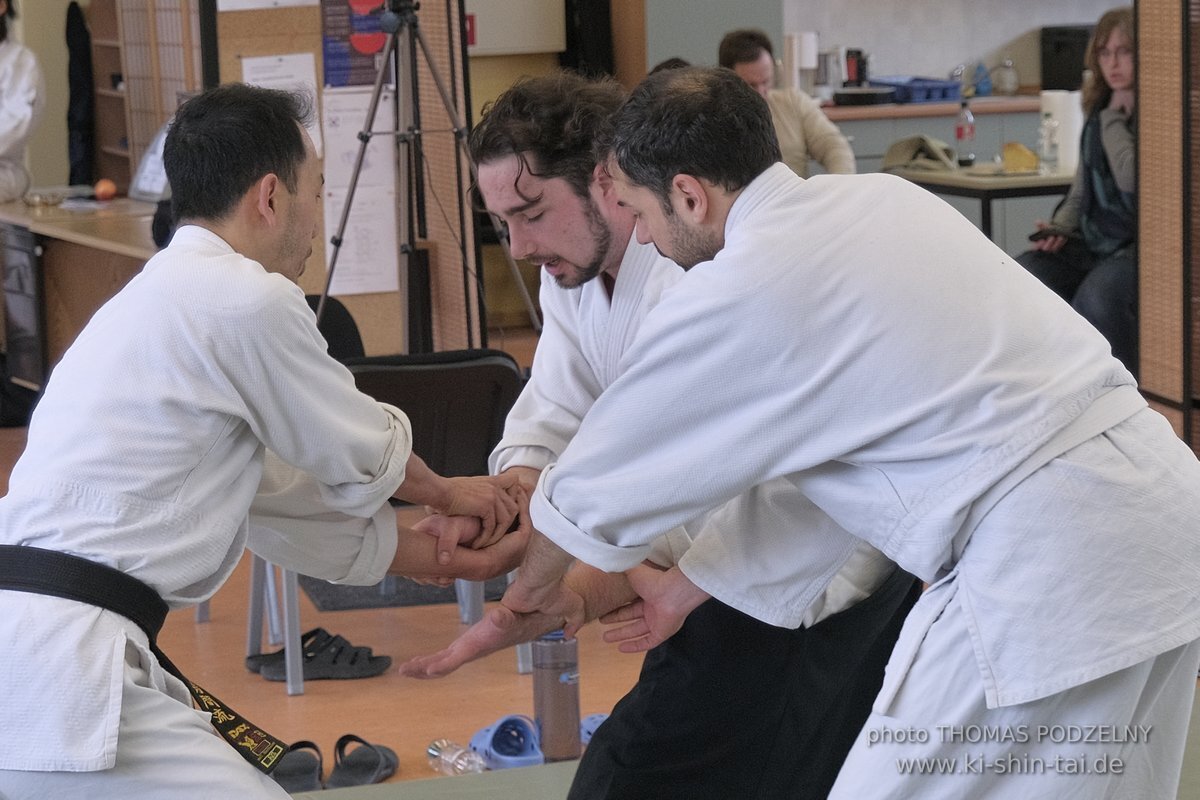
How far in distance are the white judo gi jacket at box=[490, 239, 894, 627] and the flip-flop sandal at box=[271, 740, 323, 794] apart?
86cm

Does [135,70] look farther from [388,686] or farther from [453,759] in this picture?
[453,759]

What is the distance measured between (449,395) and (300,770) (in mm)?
962

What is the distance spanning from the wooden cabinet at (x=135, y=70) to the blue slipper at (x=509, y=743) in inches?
125

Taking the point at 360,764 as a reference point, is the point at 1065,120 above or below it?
above

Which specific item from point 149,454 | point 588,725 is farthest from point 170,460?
point 588,725

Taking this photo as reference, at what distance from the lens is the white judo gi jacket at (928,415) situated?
4.99 feet

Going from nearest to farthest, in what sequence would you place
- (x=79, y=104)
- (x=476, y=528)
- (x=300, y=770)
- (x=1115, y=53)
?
(x=476, y=528), (x=300, y=770), (x=1115, y=53), (x=79, y=104)

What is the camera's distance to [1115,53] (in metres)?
4.87

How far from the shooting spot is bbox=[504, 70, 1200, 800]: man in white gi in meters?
1.52

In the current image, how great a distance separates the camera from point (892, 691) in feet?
5.26

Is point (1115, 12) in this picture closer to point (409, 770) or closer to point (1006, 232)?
point (1006, 232)

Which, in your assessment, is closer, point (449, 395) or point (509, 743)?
point (509, 743)

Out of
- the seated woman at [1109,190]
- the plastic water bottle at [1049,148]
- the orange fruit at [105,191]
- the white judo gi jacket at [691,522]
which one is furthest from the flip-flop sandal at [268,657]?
the plastic water bottle at [1049,148]

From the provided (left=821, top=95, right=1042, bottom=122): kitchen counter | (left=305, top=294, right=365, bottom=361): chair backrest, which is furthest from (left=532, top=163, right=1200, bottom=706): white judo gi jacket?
(left=821, top=95, right=1042, bottom=122): kitchen counter
